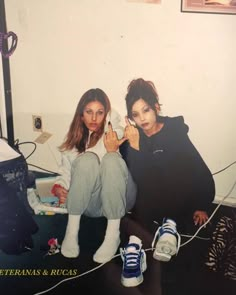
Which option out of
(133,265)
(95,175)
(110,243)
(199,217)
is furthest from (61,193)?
(199,217)

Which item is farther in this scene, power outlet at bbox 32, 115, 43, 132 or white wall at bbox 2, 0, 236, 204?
power outlet at bbox 32, 115, 43, 132

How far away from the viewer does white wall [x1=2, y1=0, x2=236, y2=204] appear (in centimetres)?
128

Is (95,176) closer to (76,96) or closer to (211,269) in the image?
(76,96)

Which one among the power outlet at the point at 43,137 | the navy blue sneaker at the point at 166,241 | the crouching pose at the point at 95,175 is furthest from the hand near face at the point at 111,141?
the navy blue sneaker at the point at 166,241

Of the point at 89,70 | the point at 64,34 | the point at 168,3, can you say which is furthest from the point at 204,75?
the point at 64,34

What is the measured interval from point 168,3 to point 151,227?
2.76ft

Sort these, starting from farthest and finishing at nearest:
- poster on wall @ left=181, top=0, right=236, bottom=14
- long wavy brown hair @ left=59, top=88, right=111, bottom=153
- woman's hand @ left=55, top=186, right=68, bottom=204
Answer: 1. woman's hand @ left=55, top=186, right=68, bottom=204
2. long wavy brown hair @ left=59, top=88, right=111, bottom=153
3. poster on wall @ left=181, top=0, right=236, bottom=14

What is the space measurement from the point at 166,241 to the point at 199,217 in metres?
0.17

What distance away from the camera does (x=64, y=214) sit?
1510 mm

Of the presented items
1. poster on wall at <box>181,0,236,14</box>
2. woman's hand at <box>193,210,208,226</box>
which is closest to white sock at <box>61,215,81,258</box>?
woman's hand at <box>193,210,208,226</box>

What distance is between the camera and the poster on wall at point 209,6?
1234 mm

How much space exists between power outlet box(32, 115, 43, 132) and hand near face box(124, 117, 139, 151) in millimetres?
338

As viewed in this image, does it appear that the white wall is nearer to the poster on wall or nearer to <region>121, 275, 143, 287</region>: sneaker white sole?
the poster on wall

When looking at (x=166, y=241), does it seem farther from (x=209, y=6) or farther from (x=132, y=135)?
(x=209, y=6)
